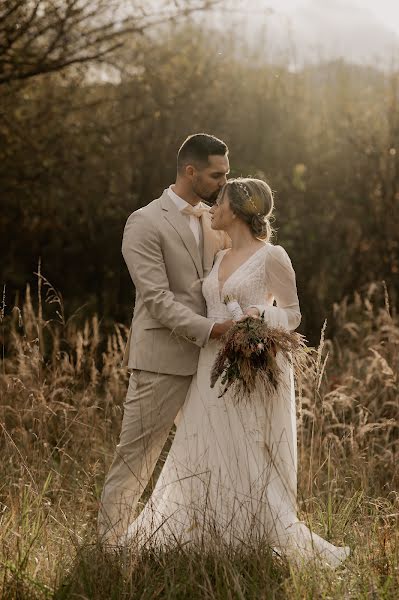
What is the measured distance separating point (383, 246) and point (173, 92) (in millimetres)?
2643

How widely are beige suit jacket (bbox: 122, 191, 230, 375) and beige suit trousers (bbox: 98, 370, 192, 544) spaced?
0.26 ft

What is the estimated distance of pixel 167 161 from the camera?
942 cm

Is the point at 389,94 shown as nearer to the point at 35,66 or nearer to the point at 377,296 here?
the point at 377,296

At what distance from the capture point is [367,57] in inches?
Answer: 430

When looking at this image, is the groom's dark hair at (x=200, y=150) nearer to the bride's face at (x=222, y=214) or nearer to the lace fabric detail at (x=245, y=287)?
the bride's face at (x=222, y=214)

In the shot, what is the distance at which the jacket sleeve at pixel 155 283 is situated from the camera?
462 cm

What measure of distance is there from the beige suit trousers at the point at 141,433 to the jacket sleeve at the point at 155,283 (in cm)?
31

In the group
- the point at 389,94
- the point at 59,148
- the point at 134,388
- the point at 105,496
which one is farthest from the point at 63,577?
the point at 389,94

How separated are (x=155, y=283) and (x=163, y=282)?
50 millimetres

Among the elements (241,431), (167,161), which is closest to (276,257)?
(241,431)

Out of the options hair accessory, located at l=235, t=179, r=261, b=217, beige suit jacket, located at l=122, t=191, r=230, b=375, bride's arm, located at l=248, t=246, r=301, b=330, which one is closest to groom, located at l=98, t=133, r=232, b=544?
beige suit jacket, located at l=122, t=191, r=230, b=375

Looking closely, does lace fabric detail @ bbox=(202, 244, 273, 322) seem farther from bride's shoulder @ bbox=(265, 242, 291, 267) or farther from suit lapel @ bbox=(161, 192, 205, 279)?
suit lapel @ bbox=(161, 192, 205, 279)

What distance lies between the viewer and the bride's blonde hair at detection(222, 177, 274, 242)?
4723mm

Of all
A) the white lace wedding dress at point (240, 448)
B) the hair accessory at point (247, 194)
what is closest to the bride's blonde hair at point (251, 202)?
the hair accessory at point (247, 194)
